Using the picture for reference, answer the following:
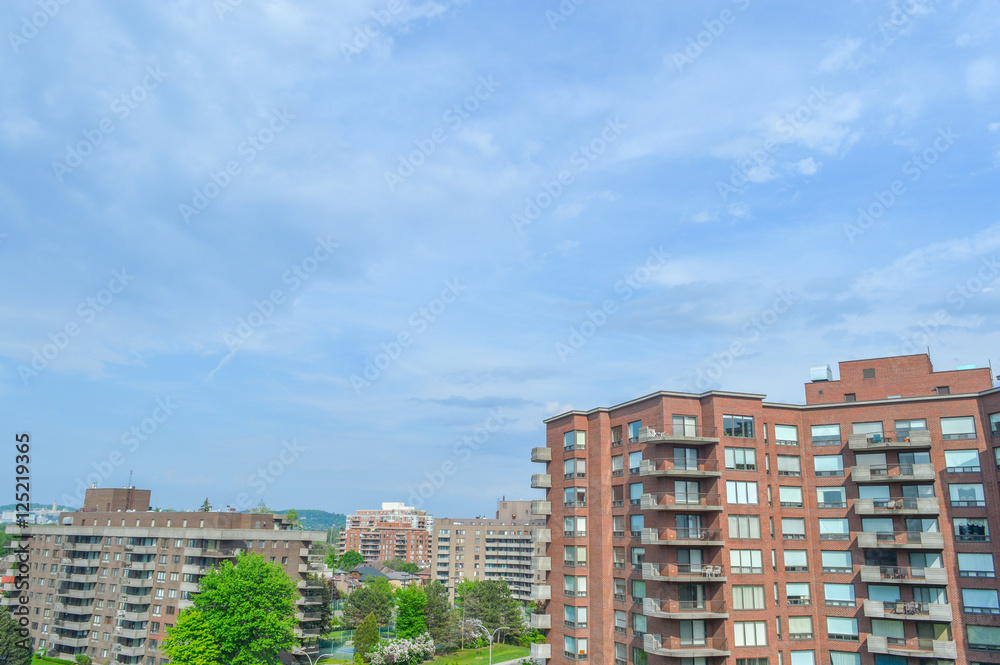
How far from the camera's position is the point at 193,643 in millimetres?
68250

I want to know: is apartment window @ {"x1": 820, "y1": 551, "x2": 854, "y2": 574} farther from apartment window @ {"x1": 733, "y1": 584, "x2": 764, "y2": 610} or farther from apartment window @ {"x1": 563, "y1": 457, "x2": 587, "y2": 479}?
apartment window @ {"x1": 563, "y1": 457, "x2": 587, "y2": 479}

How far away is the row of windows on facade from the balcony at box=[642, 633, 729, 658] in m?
16.4

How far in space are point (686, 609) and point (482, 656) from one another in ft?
252

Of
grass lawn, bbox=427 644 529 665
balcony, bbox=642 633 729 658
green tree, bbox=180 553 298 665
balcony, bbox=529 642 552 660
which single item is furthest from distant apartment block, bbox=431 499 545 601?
balcony, bbox=642 633 729 658

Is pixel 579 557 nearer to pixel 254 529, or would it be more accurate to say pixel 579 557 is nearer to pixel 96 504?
pixel 254 529

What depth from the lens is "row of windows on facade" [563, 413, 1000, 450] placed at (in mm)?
53781

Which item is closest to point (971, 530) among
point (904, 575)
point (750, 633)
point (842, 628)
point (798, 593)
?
point (904, 575)

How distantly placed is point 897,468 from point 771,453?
32.2ft

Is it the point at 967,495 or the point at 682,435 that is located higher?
the point at 682,435

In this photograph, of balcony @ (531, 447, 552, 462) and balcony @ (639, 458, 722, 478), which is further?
balcony @ (531, 447, 552, 462)

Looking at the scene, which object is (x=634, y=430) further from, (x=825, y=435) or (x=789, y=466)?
(x=825, y=435)

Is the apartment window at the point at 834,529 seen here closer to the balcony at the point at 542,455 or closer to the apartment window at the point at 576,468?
the apartment window at the point at 576,468

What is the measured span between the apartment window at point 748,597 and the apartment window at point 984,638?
1521cm

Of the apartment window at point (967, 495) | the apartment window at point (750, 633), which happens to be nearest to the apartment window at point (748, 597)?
the apartment window at point (750, 633)
